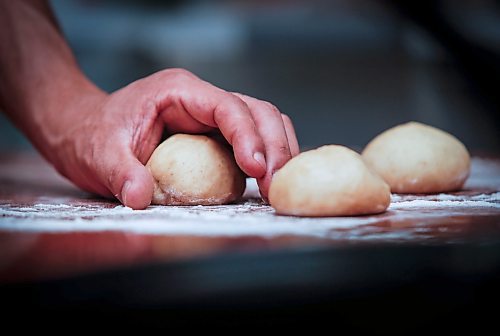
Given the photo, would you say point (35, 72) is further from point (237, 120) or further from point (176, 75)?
point (237, 120)

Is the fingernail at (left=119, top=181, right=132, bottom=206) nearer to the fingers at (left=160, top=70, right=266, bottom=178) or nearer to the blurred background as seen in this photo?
the fingers at (left=160, top=70, right=266, bottom=178)

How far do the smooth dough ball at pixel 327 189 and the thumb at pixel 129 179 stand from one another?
0.24 meters

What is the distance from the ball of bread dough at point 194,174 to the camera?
1.35m

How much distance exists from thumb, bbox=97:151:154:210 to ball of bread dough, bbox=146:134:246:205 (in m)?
0.07

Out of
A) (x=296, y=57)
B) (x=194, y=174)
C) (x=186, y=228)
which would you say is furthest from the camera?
(x=296, y=57)

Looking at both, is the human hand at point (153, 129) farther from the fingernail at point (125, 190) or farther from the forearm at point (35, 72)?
the forearm at point (35, 72)

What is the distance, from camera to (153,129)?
141cm

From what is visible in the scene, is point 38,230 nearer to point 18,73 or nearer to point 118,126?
point 118,126

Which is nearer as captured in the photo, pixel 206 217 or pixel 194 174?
pixel 206 217

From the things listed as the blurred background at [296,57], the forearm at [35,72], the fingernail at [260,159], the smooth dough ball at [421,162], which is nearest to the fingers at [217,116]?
the fingernail at [260,159]

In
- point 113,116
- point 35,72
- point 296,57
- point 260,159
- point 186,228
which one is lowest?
point 186,228

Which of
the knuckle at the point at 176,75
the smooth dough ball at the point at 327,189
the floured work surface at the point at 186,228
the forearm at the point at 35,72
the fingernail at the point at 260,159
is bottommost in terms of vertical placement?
the floured work surface at the point at 186,228

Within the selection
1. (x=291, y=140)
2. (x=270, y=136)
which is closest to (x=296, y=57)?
(x=291, y=140)

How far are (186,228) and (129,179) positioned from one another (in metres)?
0.30
